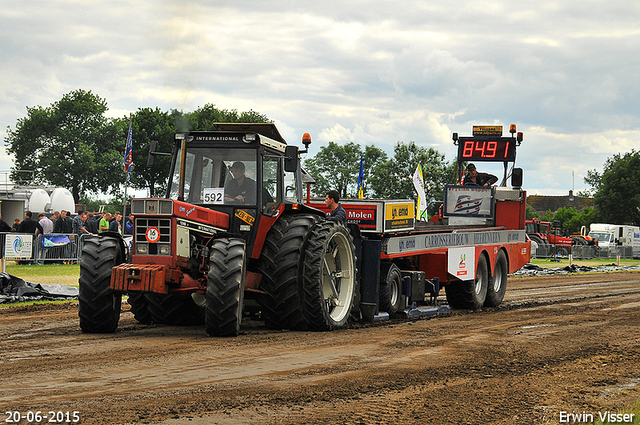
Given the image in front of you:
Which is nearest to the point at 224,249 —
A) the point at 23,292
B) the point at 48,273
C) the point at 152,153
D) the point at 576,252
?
the point at 152,153

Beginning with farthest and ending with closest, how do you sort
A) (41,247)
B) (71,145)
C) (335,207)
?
(71,145) < (41,247) < (335,207)

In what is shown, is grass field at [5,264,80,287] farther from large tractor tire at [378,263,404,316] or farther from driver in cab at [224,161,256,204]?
driver in cab at [224,161,256,204]

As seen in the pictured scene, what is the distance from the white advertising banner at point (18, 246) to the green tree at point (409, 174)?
1874 inches

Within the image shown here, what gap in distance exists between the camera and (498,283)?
16.1 metres

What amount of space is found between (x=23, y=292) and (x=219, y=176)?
Answer: 6605 mm

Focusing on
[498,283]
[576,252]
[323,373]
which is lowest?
[323,373]

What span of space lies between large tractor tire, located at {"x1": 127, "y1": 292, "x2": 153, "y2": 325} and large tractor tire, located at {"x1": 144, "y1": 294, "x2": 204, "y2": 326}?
5 cm

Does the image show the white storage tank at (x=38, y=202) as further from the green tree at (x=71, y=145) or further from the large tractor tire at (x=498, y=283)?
the green tree at (x=71, y=145)

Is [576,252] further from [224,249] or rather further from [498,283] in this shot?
[224,249]

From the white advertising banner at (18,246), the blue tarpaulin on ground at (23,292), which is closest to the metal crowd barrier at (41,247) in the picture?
the white advertising banner at (18,246)

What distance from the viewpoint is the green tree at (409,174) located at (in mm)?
67750

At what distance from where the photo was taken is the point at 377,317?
1169 cm

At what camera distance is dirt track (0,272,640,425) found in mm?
5469

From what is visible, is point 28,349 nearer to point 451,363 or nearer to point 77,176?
point 451,363
